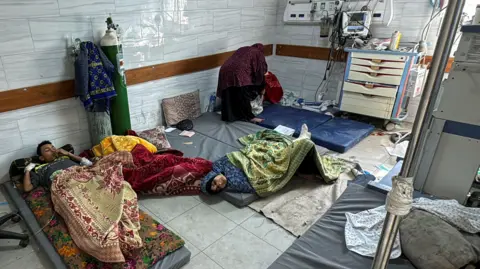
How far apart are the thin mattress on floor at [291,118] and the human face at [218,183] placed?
139 cm

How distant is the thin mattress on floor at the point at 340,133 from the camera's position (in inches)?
127

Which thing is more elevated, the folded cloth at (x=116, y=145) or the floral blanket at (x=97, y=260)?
the folded cloth at (x=116, y=145)

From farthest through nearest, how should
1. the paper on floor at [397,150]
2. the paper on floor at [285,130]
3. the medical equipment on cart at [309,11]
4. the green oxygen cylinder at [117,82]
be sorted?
the medical equipment on cart at [309,11], the paper on floor at [285,130], the paper on floor at [397,150], the green oxygen cylinder at [117,82]

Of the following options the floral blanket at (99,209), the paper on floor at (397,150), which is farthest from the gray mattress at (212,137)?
the paper on floor at (397,150)

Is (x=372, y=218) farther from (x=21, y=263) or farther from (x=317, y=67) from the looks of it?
(x=317, y=67)

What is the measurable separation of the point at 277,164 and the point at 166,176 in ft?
3.00

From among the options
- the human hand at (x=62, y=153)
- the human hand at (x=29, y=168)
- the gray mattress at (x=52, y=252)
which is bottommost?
the gray mattress at (x=52, y=252)

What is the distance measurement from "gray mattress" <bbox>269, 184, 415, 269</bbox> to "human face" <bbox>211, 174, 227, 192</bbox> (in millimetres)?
782

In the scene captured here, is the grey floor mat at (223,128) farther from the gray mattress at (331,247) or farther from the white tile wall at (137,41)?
the gray mattress at (331,247)

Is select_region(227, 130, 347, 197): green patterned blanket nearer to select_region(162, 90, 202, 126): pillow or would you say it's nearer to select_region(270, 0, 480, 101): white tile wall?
select_region(162, 90, 202, 126): pillow

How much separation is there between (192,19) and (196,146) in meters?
1.55

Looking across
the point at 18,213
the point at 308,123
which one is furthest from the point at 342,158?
the point at 18,213

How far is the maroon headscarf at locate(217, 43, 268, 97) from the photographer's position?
3611 mm

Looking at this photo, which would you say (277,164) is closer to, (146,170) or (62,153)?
(146,170)
